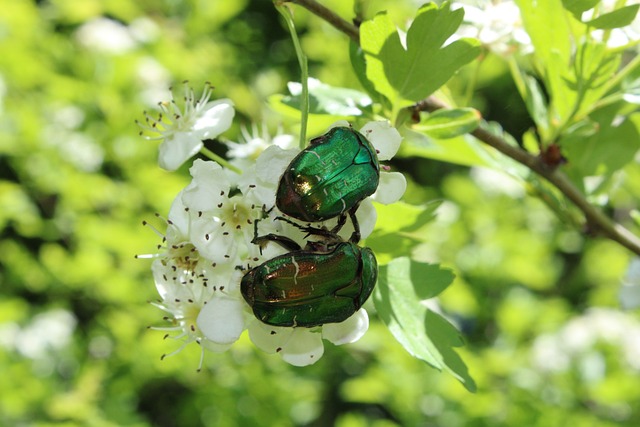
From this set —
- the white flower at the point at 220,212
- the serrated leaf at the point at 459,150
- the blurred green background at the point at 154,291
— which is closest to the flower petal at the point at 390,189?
the white flower at the point at 220,212

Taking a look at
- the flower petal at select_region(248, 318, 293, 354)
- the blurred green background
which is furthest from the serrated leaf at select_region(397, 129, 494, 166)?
the blurred green background

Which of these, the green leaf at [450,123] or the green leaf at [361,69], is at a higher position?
the green leaf at [361,69]

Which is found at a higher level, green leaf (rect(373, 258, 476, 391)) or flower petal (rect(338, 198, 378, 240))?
flower petal (rect(338, 198, 378, 240))

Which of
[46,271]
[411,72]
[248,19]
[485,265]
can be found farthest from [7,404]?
[248,19]

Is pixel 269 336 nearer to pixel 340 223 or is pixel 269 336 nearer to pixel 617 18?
pixel 340 223

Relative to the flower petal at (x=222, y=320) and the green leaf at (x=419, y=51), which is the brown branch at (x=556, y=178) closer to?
the green leaf at (x=419, y=51)

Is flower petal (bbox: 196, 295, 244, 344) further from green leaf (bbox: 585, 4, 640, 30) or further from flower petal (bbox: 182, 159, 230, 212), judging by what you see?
green leaf (bbox: 585, 4, 640, 30)

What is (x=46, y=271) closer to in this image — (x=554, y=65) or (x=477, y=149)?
(x=477, y=149)
